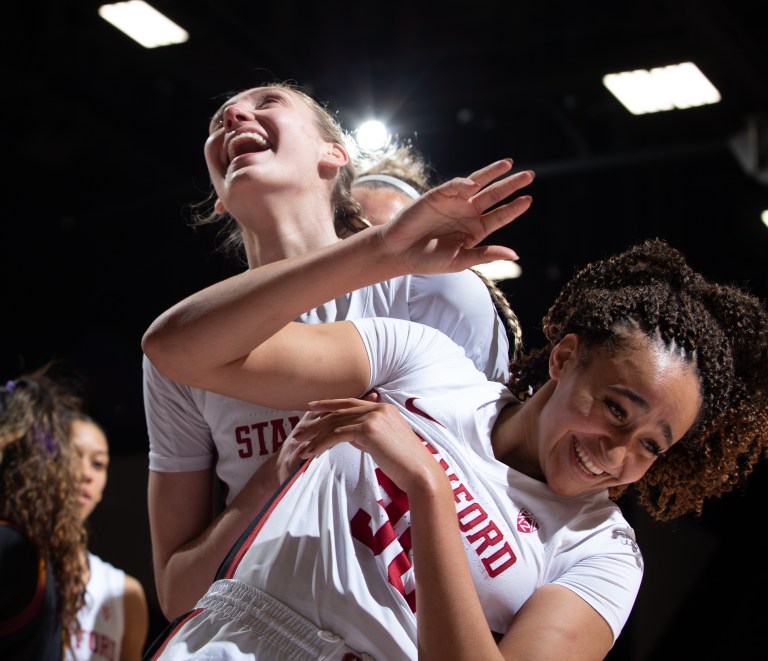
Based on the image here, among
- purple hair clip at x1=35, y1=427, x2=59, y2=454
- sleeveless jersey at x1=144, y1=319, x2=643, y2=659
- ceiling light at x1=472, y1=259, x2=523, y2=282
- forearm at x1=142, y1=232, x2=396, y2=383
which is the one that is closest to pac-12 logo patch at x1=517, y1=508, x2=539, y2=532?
sleeveless jersey at x1=144, y1=319, x2=643, y2=659

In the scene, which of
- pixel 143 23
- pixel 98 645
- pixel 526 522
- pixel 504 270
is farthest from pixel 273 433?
pixel 504 270

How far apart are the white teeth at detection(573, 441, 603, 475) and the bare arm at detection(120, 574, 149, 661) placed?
2378 millimetres

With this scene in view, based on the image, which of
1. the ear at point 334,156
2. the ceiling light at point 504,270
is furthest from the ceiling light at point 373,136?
the ceiling light at point 504,270

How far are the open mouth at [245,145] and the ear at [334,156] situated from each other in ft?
0.46

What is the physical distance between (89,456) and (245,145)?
2.09m

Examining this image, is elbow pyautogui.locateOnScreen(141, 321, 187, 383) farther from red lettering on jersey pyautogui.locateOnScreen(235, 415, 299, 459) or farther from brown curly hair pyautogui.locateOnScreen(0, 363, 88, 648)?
brown curly hair pyautogui.locateOnScreen(0, 363, 88, 648)

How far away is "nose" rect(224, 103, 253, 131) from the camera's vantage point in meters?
1.83

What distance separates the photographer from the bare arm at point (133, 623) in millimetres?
3469

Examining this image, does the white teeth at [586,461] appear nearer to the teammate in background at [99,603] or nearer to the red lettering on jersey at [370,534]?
the red lettering on jersey at [370,534]

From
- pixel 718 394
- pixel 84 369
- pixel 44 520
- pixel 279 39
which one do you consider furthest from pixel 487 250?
pixel 84 369

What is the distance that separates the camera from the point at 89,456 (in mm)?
3619

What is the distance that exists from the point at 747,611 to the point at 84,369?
3673 mm

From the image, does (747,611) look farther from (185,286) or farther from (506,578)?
(506,578)

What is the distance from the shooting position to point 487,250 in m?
1.38
